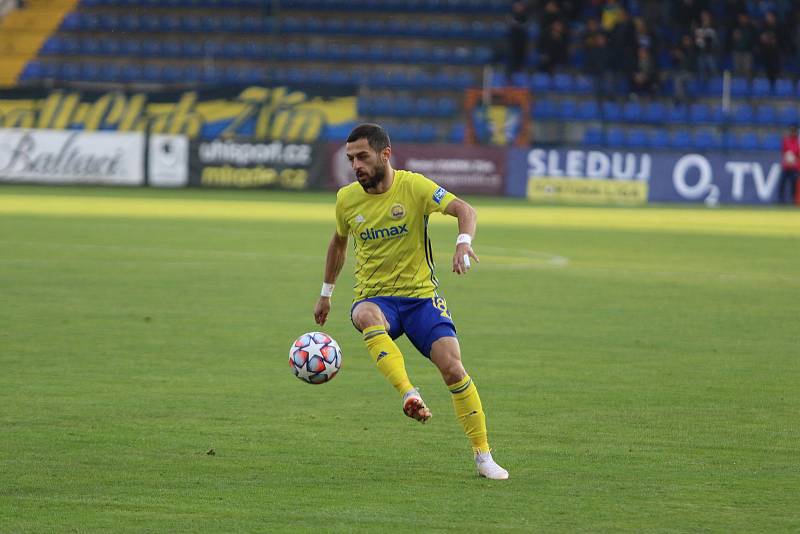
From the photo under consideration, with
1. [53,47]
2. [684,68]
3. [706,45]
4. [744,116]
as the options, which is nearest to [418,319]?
[706,45]

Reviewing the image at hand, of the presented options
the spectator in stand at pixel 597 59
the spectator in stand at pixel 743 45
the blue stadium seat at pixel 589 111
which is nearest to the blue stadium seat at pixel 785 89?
the spectator in stand at pixel 743 45

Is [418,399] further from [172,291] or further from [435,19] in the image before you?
[435,19]

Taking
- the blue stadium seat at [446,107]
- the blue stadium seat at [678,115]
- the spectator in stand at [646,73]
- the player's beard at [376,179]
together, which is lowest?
the blue stadium seat at [446,107]

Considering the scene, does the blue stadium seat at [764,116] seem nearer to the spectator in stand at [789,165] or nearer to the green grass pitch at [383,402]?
the spectator in stand at [789,165]

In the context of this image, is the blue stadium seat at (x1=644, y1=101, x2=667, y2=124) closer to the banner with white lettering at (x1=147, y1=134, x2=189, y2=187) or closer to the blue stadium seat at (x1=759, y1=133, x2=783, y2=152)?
the blue stadium seat at (x1=759, y1=133, x2=783, y2=152)

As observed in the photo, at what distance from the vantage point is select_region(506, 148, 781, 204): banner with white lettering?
37719mm

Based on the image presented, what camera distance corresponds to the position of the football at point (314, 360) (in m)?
8.05

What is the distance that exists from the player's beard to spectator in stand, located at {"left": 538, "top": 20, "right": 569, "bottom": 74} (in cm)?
3383

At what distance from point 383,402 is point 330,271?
1.77 m

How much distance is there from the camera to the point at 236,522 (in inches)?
249

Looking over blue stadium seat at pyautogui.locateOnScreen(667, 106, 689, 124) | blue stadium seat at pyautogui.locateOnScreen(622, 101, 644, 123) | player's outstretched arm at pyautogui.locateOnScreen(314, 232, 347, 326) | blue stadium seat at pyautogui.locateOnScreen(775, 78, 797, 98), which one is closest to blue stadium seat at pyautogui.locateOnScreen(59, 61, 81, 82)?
blue stadium seat at pyautogui.locateOnScreen(622, 101, 644, 123)

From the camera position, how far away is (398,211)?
7.87 meters

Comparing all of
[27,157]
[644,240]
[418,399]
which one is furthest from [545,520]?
[27,157]

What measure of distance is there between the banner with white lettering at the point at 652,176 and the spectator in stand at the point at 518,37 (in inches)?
172
